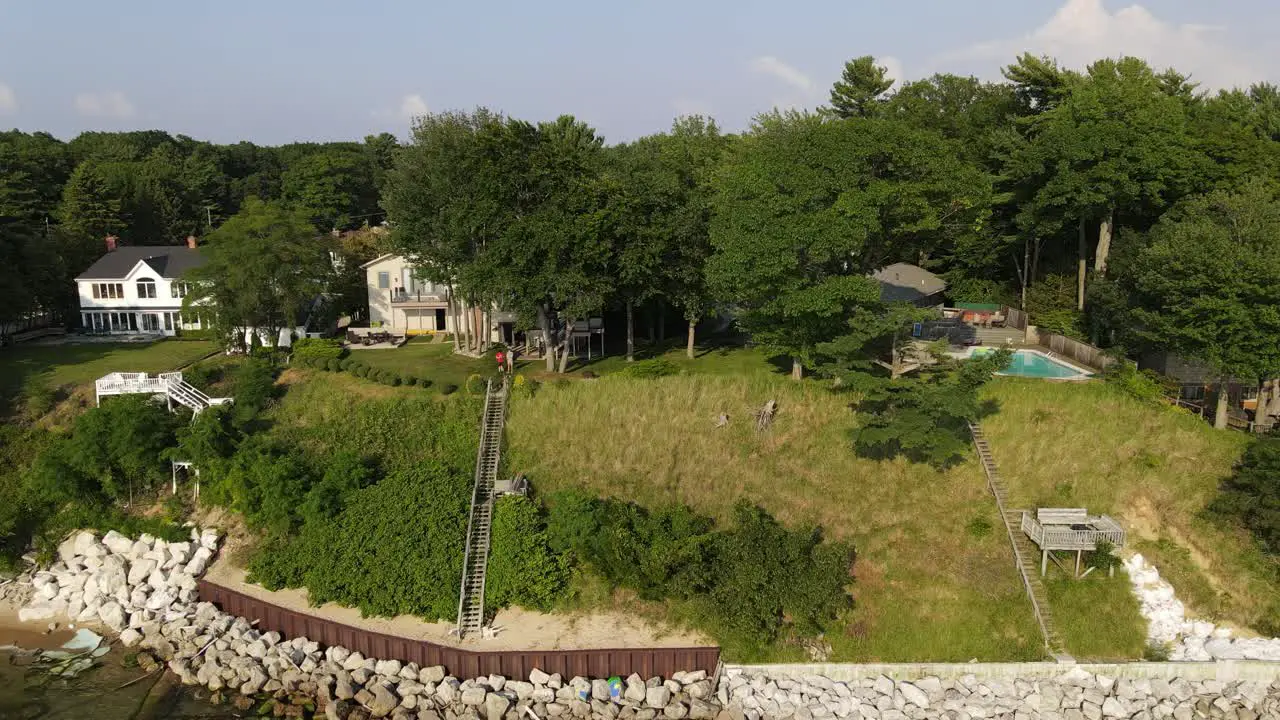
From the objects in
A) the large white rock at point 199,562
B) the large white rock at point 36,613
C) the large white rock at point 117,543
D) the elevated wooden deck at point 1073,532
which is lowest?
the large white rock at point 36,613

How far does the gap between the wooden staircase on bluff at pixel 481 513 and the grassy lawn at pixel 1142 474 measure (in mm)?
18228

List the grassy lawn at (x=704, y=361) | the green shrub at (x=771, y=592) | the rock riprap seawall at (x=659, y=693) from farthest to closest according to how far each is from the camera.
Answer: the grassy lawn at (x=704, y=361), the green shrub at (x=771, y=592), the rock riprap seawall at (x=659, y=693)

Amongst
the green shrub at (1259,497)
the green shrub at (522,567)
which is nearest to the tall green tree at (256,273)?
the green shrub at (522,567)

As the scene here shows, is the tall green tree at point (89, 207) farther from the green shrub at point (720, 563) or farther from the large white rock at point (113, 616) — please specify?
the green shrub at point (720, 563)

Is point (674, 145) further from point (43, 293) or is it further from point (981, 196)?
point (43, 293)

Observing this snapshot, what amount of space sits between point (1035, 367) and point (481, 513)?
A: 1043 inches

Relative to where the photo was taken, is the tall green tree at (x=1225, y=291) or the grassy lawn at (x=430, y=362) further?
the grassy lawn at (x=430, y=362)

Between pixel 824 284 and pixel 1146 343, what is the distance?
15.3 metres

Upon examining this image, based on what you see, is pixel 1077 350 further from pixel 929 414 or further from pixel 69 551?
pixel 69 551

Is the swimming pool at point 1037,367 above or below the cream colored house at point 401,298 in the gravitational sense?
below

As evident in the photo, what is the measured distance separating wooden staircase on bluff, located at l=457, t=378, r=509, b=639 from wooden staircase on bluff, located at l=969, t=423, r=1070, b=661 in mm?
17283

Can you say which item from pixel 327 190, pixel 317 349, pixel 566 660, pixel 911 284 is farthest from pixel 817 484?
pixel 327 190

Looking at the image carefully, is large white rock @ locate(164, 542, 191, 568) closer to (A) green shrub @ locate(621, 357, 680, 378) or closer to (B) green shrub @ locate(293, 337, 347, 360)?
(B) green shrub @ locate(293, 337, 347, 360)

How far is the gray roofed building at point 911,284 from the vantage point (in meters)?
46.3
